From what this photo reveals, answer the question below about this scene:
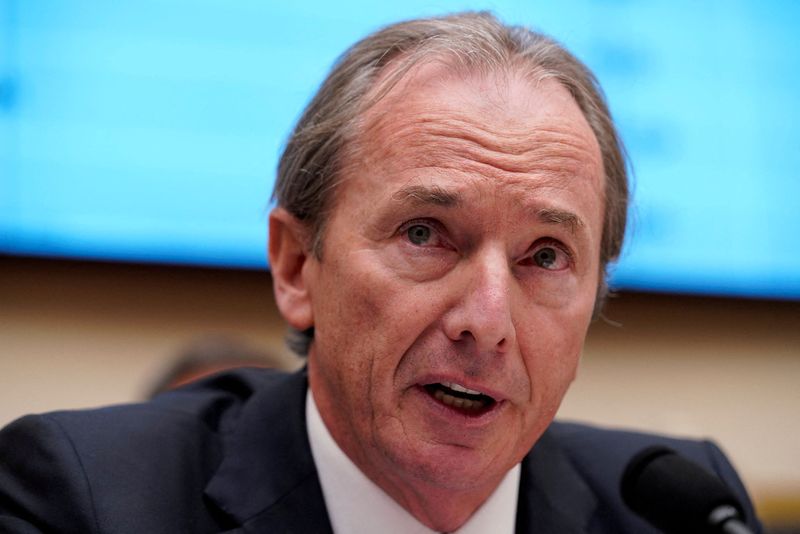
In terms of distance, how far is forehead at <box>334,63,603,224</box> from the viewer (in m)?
1.83

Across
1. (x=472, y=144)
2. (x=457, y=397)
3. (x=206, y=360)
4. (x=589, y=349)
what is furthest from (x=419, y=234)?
(x=589, y=349)

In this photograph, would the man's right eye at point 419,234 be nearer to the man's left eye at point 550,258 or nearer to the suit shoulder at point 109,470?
the man's left eye at point 550,258

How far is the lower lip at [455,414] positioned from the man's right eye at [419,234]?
26 centimetres

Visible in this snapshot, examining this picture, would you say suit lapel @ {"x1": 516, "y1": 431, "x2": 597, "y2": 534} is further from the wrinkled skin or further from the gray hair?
the gray hair

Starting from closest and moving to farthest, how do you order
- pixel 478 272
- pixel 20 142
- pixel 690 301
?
1. pixel 478 272
2. pixel 20 142
3. pixel 690 301

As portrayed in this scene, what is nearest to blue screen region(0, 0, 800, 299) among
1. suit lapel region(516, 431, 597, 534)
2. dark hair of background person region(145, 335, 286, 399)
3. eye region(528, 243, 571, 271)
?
dark hair of background person region(145, 335, 286, 399)

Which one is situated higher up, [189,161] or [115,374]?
[189,161]

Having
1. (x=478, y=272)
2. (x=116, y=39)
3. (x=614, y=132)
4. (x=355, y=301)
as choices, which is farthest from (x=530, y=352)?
(x=116, y=39)

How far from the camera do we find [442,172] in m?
1.82

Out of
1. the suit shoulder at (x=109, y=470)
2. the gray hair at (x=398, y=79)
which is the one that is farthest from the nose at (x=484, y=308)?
the suit shoulder at (x=109, y=470)

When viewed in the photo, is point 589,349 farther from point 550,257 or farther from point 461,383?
point 461,383

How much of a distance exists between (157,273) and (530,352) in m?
1.87

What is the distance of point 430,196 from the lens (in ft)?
5.92

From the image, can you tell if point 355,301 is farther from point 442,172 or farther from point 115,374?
point 115,374
